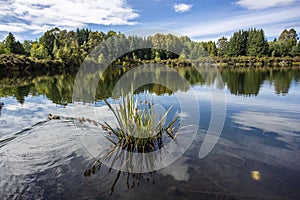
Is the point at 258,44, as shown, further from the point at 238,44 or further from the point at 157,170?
the point at 157,170

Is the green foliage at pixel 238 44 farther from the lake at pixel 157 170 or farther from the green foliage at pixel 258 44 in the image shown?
the lake at pixel 157 170

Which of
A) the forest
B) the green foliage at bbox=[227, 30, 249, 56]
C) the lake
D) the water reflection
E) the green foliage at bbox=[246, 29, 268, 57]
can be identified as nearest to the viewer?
the lake

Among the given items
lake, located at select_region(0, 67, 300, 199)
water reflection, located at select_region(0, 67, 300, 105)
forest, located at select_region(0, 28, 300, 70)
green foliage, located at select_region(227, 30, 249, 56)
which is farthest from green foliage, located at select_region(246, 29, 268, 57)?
lake, located at select_region(0, 67, 300, 199)

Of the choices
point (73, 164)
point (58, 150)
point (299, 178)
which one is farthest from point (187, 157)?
point (58, 150)

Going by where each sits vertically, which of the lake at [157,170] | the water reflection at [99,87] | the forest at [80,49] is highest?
the forest at [80,49]

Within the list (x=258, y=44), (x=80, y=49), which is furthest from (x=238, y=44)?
(x=80, y=49)

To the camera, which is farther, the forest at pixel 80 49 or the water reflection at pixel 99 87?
the forest at pixel 80 49

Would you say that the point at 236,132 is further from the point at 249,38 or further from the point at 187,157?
the point at 249,38

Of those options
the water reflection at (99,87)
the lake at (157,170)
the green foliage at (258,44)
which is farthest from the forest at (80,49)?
the lake at (157,170)

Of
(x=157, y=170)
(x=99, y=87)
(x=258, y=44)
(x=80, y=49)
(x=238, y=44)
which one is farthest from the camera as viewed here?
(x=238, y=44)

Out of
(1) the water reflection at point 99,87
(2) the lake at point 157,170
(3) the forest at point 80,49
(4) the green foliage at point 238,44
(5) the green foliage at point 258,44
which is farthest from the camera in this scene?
(4) the green foliage at point 238,44

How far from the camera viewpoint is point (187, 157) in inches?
203

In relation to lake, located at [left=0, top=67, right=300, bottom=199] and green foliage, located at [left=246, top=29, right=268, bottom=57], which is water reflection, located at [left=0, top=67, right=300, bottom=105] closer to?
lake, located at [left=0, top=67, right=300, bottom=199]

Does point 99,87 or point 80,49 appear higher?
point 80,49
